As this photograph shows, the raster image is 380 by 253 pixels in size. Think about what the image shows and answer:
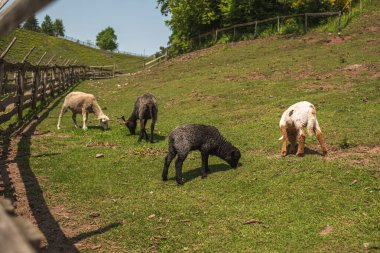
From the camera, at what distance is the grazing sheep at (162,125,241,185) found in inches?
381

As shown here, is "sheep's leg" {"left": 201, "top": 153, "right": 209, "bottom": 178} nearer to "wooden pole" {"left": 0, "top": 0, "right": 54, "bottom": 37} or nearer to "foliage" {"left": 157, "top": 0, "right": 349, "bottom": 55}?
"wooden pole" {"left": 0, "top": 0, "right": 54, "bottom": 37}

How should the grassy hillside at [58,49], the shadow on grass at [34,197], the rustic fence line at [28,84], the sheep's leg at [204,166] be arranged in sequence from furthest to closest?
the grassy hillside at [58,49]
the rustic fence line at [28,84]
the sheep's leg at [204,166]
the shadow on grass at [34,197]

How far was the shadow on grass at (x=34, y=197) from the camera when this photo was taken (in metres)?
6.49

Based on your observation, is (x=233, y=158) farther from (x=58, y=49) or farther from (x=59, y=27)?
(x=59, y=27)

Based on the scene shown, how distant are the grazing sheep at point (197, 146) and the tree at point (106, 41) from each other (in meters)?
128

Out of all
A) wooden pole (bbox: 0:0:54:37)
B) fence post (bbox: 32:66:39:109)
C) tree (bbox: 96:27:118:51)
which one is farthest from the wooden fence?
tree (bbox: 96:27:118:51)

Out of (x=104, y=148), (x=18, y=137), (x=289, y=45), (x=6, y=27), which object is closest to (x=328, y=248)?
(x=6, y=27)

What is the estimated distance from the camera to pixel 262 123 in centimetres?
1534

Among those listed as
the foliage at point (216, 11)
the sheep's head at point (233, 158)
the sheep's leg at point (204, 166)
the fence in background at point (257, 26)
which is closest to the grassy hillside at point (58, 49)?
the foliage at point (216, 11)

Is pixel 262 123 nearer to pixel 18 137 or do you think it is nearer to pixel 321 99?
pixel 321 99

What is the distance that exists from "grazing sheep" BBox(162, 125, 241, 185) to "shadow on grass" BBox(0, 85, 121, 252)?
2.79m

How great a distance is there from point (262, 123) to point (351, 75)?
9.08 meters

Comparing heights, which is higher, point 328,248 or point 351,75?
point 351,75

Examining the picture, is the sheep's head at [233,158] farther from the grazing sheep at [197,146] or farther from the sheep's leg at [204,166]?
the sheep's leg at [204,166]
